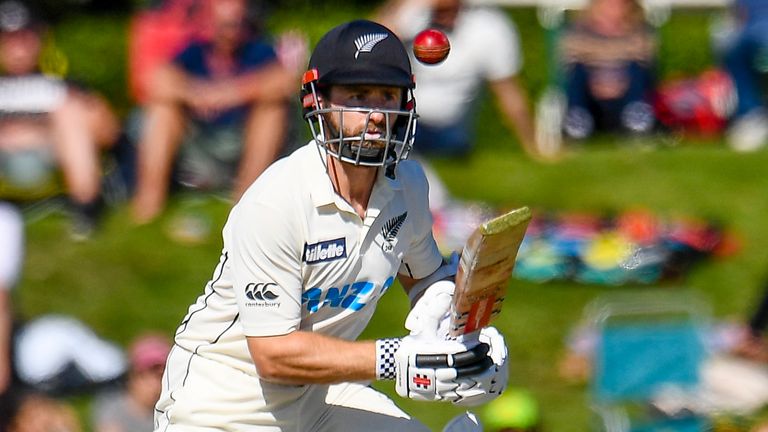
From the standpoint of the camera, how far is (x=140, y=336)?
362 inches

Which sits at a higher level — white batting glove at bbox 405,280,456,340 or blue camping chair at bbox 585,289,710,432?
white batting glove at bbox 405,280,456,340

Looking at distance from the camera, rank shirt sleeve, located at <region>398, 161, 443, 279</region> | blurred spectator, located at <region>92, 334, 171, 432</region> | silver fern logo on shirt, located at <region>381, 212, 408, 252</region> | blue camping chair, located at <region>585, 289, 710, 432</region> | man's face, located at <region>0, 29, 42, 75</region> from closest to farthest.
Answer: silver fern logo on shirt, located at <region>381, 212, 408, 252</region> → shirt sleeve, located at <region>398, 161, 443, 279</region> → blue camping chair, located at <region>585, 289, 710, 432</region> → blurred spectator, located at <region>92, 334, 171, 432</region> → man's face, located at <region>0, 29, 42, 75</region>

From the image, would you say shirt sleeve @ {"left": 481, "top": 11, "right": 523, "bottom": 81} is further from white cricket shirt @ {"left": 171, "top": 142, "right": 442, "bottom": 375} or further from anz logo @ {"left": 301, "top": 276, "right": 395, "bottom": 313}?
anz logo @ {"left": 301, "top": 276, "right": 395, "bottom": 313}

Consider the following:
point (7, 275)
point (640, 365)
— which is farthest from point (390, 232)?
point (7, 275)

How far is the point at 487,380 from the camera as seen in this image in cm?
437

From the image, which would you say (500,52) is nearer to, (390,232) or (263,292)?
(390,232)

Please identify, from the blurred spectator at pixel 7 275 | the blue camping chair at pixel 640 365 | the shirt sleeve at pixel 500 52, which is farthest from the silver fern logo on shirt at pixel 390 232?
the shirt sleeve at pixel 500 52

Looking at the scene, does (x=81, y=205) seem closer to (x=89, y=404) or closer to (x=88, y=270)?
(x=88, y=270)

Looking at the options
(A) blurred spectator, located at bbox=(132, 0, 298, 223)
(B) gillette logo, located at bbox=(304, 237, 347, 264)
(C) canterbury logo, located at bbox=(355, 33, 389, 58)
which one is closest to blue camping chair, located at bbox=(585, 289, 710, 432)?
(A) blurred spectator, located at bbox=(132, 0, 298, 223)

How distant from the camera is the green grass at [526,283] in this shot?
9.30m

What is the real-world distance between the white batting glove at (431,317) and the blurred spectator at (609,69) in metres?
6.63

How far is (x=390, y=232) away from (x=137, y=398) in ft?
12.4

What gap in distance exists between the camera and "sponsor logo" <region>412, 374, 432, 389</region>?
4270 mm

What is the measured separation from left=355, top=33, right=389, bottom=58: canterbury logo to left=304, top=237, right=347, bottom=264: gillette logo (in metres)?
0.60
